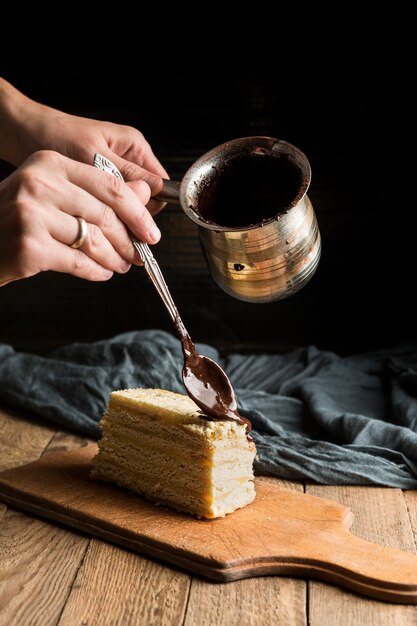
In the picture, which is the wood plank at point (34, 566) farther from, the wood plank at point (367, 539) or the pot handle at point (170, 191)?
the pot handle at point (170, 191)

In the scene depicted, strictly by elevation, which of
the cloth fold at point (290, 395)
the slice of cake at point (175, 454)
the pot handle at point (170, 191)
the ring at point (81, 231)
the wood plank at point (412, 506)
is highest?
the ring at point (81, 231)

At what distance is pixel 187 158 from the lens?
9.65ft

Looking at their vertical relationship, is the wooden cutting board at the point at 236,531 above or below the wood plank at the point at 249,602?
below

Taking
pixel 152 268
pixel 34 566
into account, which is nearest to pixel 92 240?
pixel 152 268

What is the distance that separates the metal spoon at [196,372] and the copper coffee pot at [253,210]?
0.39 feet

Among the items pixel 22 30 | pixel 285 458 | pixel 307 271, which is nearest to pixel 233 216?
pixel 307 271

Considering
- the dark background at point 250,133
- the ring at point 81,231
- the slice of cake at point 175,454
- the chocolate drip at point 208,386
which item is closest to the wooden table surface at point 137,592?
the slice of cake at point 175,454

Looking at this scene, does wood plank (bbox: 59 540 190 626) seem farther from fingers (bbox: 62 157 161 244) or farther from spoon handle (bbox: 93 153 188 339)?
fingers (bbox: 62 157 161 244)

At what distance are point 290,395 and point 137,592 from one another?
115 cm

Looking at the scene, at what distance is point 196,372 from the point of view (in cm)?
183

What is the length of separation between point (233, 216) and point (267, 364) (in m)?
1.16

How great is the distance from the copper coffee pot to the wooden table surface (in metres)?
0.54

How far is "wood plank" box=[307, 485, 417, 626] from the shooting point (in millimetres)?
1434

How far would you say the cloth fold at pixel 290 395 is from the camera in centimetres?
205
